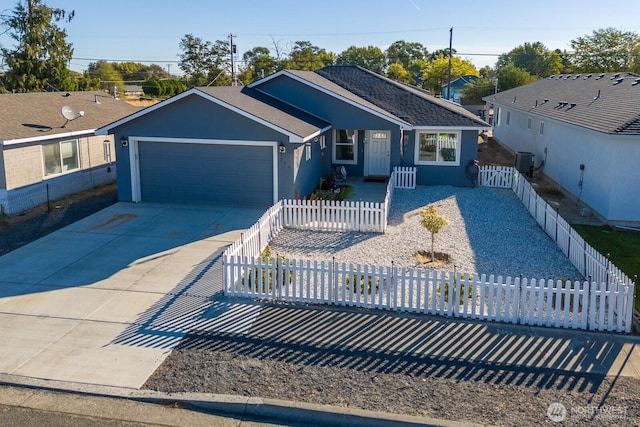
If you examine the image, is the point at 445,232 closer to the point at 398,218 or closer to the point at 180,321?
the point at 398,218

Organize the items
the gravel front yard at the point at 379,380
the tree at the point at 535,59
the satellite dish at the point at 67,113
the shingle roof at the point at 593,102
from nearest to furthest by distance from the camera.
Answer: the gravel front yard at the point at 379,380, the shingle roof at the point at 593,102, the satellite dish at the point at 67,113, the tree at the point at 535,59

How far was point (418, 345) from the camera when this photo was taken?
8.74m

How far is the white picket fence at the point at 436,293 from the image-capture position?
9.17 meters

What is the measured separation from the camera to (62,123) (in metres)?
20.7

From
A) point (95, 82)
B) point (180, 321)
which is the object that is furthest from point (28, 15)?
point (180, 321)

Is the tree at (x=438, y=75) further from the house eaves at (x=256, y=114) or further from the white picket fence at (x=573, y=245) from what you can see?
the white picket fence at (x=573, y=245)

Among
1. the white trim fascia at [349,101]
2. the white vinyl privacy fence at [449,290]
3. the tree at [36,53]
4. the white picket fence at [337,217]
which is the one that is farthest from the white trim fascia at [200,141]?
the tree at [36,53]

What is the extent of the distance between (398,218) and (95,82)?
1749 inches

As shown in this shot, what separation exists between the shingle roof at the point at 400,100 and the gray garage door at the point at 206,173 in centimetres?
710

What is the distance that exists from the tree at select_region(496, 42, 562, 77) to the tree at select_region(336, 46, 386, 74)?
24.3 m

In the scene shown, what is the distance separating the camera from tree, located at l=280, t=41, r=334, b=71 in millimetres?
76906

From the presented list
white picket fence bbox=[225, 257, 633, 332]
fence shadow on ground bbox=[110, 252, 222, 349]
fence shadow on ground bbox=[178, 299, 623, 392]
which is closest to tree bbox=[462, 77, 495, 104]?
white picket fence bbox=[225, 257, 633, 332]

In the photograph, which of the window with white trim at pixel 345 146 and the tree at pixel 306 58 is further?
the tree at pixel 306 58

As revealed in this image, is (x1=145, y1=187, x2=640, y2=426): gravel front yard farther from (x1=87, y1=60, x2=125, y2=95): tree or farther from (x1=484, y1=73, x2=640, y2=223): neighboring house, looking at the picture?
(x1=87, y1=60, x2=125, y2=95): tree
